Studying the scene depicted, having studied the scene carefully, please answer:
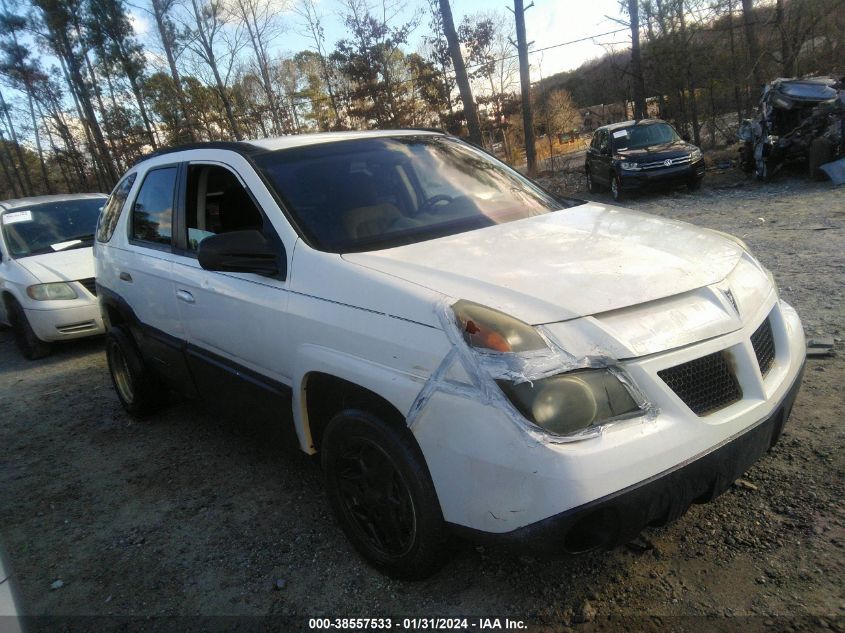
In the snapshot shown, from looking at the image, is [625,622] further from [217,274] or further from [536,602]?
[217,274]

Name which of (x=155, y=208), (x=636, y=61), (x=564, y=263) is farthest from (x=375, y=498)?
(x=636, y=61)

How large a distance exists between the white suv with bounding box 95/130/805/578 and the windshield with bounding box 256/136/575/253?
0.05 feet

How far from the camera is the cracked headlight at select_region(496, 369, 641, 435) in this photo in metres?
1.76

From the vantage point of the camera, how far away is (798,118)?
39.3 feet

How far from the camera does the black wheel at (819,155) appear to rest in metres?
11.0

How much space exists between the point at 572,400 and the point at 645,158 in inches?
490

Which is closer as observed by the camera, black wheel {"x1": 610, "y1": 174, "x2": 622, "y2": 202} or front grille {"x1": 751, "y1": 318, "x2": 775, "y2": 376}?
front grille {"x1": 751, "y1": 318, "x2": 775, "y2": 376}

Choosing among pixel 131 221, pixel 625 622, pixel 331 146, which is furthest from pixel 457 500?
pixel 131 221

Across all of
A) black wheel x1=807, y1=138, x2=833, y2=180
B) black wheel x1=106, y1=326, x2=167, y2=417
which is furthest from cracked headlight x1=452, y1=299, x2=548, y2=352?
black wheel x1=807, y1=138, x2=833, y2=180

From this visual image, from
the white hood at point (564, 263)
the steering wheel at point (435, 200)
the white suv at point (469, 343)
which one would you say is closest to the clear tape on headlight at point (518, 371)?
the white suv at point (469, 343)

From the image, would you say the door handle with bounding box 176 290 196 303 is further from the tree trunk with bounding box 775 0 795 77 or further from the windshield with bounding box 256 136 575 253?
the tree trunk with bounding box 775 0 795 77

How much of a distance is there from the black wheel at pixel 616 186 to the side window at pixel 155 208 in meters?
11.2

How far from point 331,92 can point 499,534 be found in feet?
111

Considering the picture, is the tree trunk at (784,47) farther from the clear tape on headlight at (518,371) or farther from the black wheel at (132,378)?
the clear tape on headlight at (518,371)
